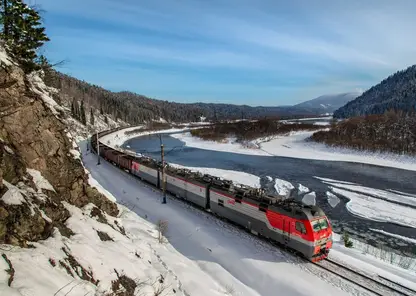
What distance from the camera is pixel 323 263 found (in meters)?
18.3

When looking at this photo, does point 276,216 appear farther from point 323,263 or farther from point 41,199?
point 41,199

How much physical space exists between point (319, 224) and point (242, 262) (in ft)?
16.8

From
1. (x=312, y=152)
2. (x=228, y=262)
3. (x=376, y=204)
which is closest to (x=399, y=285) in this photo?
(x=228, y=262)

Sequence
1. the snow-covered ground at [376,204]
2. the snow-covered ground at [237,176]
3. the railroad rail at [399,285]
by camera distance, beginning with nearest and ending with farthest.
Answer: the railroad rail at [399,285] < the snow-covered ground at [376,204] < the snow-covered ground at [237,176]

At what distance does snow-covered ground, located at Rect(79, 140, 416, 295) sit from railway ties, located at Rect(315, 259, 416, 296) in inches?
22.5

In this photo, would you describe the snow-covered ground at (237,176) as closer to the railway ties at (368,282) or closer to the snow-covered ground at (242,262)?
the snow-covered ground at (242,262)

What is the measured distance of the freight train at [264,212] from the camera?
59.0 feet

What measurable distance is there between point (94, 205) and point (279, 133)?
99125 mm

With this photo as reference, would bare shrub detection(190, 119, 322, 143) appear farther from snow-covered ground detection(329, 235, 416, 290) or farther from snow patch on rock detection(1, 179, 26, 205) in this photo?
snow patch on rock detection(1, 179, 26, 205)

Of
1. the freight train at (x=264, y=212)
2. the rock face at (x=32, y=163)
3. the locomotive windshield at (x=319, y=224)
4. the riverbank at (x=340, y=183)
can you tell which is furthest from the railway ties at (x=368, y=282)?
the rock face at (x=32, y=163)

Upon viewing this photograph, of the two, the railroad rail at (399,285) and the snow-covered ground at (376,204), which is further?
the snow-covered ground at (376,204)

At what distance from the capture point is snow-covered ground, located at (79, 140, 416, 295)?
15891 mm

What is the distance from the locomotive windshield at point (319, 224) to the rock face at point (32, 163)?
462 inches

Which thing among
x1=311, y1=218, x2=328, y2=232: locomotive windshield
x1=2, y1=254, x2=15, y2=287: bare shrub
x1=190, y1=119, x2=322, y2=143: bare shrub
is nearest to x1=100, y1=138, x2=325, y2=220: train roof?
x1=311, y1=218, x2=328, y2=232: locomotive windshield
